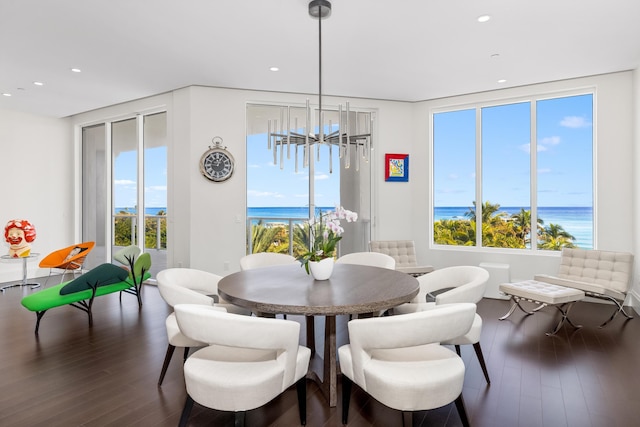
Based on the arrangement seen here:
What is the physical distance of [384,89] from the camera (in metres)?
5.33

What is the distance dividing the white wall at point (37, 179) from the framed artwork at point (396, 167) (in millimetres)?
5825

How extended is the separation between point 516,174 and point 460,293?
3667mm

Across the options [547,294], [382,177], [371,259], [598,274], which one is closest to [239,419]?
[371,259]

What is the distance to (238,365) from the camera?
1.94m

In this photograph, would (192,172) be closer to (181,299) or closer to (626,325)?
(181,299)

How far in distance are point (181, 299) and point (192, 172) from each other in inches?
116

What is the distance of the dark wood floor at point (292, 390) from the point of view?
221 centimetres

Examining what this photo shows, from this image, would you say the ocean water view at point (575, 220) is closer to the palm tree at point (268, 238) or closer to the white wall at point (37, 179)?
the palm tree at point (268, 238)

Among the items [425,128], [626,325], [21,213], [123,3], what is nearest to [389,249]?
[425,128]

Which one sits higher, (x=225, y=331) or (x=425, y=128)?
(x=425, y=128)

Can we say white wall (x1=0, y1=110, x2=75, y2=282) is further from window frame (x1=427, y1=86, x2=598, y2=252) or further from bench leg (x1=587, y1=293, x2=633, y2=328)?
bench leg (x1=587, y1=293, x2=633, y2=328)

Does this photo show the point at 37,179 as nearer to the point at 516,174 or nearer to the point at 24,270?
the point at 24,270

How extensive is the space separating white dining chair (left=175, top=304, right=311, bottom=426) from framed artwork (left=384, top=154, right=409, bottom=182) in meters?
4.36

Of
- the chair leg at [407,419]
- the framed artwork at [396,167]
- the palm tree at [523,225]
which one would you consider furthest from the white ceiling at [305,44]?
the chair leg at [407,419]
